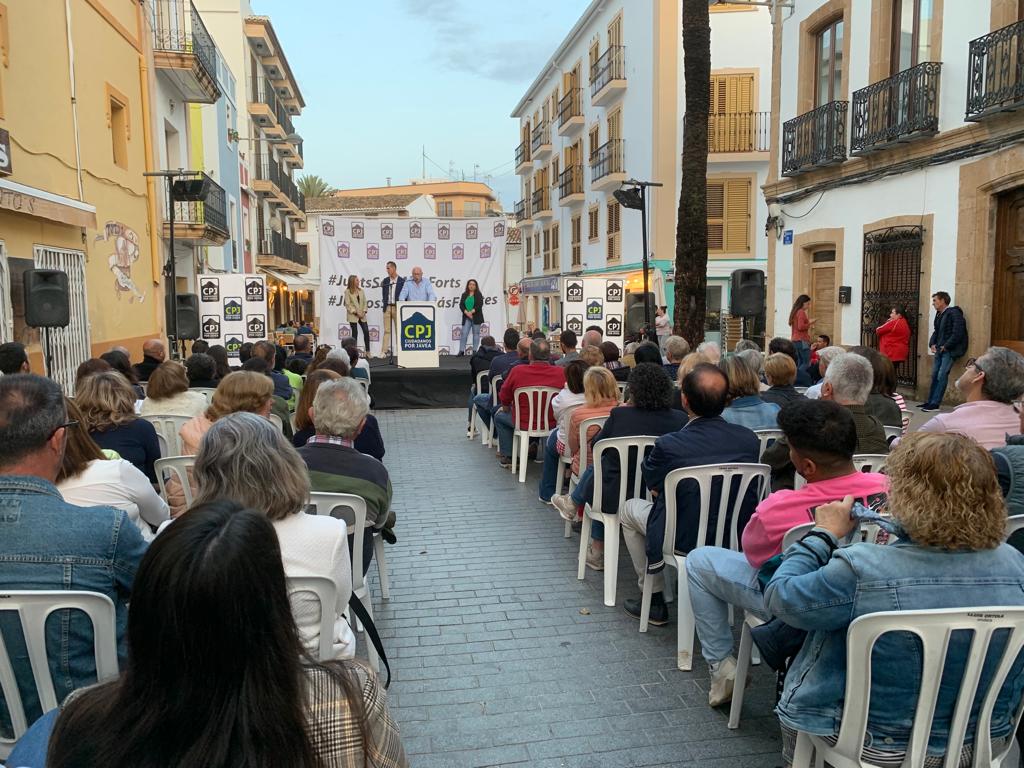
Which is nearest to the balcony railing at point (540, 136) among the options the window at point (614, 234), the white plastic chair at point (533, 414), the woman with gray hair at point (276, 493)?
the window at point (614, 234)

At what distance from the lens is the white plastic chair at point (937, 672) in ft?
6.46

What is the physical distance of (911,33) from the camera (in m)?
11.7

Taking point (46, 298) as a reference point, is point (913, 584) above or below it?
below

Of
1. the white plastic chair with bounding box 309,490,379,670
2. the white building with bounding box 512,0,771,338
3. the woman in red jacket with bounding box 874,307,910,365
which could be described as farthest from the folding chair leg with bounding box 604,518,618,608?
the white building with bounding box 512,0,771,338

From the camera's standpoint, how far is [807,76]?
14266mm

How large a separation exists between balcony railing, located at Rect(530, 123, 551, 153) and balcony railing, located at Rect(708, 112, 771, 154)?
47.7 feet

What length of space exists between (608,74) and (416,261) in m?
15.5

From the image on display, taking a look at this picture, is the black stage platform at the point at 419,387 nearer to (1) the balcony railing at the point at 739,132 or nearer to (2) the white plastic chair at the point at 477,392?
(2) the white plastic chair at the point at 477,392

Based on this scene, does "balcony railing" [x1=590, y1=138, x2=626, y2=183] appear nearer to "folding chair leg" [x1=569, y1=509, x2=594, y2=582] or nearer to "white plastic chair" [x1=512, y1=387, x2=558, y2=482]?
"white plastic chair" [x1=512, y1=387, x2=558, y2=482]

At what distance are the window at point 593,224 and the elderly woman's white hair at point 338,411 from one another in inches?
1053

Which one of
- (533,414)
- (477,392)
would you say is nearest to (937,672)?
(533,414)

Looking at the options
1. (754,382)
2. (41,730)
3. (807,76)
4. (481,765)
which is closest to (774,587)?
(481,765)

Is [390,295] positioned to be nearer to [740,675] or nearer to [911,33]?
[911,33]

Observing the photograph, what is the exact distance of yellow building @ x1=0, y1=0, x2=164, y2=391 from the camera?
898 centimetres
